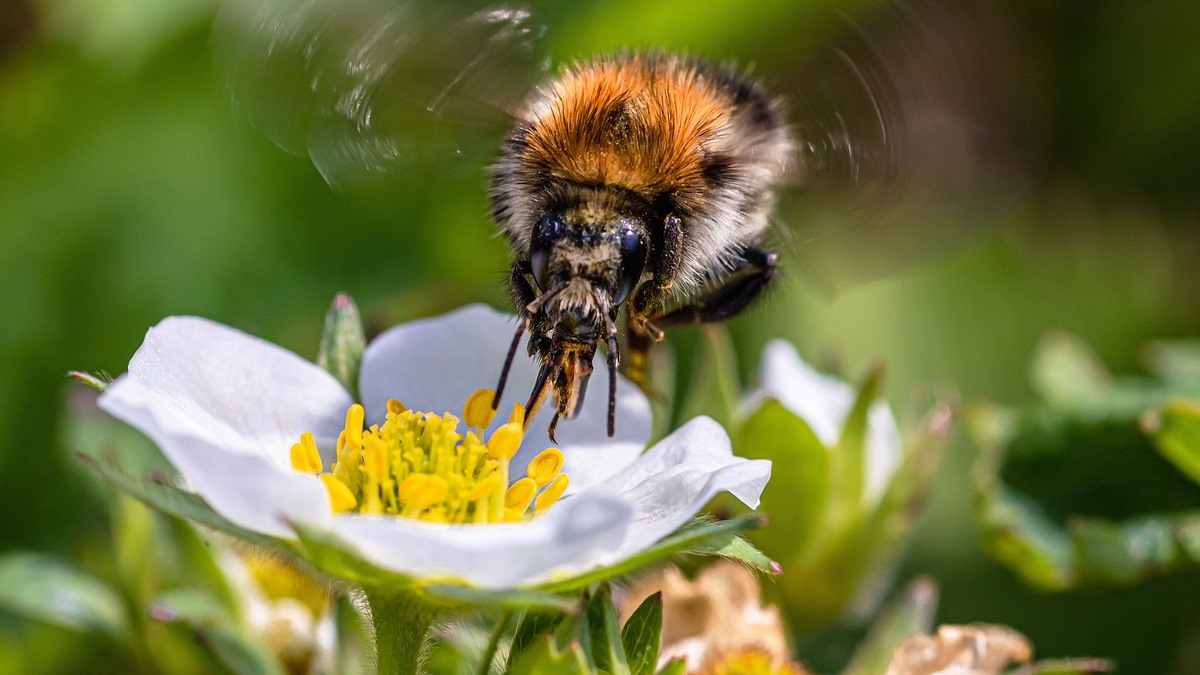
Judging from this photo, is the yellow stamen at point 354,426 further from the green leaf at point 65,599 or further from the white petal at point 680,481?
the green leaf at point 65,599

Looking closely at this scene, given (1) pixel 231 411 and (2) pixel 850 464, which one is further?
(2) pixel 850 464

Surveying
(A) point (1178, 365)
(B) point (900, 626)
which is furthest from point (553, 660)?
(A) point (1178, 365)

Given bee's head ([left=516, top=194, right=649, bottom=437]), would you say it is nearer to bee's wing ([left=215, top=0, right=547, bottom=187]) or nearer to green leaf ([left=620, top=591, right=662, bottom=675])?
green leaf ([left=620, top=591, right=662, bottom=675])

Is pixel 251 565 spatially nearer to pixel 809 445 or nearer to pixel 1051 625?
pixel 809 445

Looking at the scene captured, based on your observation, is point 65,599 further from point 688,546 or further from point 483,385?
point 688,546

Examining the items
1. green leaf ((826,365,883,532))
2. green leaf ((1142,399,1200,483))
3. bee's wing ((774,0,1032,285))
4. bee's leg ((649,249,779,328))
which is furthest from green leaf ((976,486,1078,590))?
bee's leg ((649,249,779,328))

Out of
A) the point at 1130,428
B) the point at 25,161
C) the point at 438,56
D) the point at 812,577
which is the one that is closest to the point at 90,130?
the point at 25,161

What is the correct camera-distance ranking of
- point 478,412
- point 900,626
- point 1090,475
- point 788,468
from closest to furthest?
point 478,412
point 900,626
point 788,468
point 1090,475

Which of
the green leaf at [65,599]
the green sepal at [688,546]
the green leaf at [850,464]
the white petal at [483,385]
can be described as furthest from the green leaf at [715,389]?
the green leaf at [65,599]
